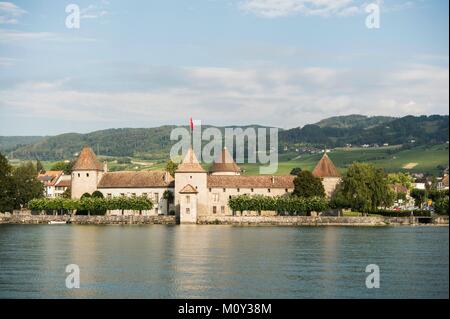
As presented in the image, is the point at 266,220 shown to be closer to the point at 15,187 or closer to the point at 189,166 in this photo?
the point at 189,166

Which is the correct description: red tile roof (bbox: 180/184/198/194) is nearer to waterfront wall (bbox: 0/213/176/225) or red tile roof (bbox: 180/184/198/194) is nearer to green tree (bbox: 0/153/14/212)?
waterfront wall (bbox: 0/213/176/225)

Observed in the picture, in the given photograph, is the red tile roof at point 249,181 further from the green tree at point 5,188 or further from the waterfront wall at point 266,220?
the green tree at point 5,188

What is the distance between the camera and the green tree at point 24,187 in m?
87.1

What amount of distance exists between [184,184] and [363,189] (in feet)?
51.6

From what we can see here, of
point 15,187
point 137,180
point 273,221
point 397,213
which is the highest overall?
point 137,180

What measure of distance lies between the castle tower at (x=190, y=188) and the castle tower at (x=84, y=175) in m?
10.7

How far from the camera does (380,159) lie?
553ft

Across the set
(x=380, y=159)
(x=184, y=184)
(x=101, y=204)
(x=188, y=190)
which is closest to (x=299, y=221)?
(x=188, y=190)

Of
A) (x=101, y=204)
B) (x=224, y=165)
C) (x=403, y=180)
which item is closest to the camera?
(x=101, y=204)

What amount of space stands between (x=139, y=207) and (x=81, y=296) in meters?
52.4

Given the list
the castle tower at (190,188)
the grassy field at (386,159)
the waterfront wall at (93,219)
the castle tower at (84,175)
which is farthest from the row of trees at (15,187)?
the grassy field at (386,159)

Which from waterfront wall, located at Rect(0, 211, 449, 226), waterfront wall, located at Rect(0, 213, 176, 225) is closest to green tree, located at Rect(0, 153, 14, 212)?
waterfront wall, located at Rect(0, 213, 176, 225)
